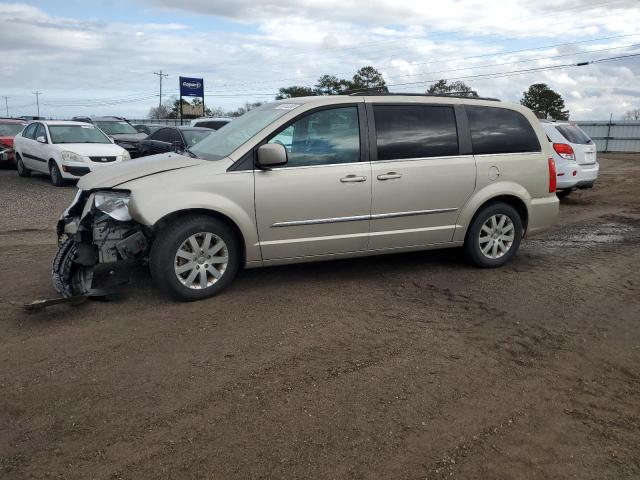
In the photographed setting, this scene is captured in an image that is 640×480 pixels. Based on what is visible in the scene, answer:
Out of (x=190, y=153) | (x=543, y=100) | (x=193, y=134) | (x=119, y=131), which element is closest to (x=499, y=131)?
(x=190, y=153)

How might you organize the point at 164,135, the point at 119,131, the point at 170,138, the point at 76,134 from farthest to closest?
the point at 119,131 < the point at 164,135 < the point at 170,138 < the point at 76,134

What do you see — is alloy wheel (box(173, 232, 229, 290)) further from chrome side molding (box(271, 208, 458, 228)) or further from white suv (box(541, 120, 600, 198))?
white suv (box(541, 120, 600, 198))

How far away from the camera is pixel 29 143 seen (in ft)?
48.3

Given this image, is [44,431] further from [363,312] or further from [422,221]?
→ [422,221]

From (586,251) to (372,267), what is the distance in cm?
311

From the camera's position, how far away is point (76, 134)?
46.8 feet

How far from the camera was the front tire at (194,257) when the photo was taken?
4.98m

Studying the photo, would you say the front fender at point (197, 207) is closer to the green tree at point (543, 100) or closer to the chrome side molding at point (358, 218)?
the chrome side molding at point (358, 218)

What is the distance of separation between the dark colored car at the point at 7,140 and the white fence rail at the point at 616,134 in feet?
94.3

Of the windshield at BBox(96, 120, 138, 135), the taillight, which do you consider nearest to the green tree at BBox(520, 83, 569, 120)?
the windshield at BBox(96, 120, 138, 135)

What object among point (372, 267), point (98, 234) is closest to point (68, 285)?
point (98, 234)

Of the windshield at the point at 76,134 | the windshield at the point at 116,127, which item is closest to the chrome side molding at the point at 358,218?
the windshield at the point at 76,134

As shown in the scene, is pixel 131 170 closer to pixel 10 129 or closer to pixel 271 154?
pixel 271 154

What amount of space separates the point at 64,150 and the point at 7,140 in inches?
220
